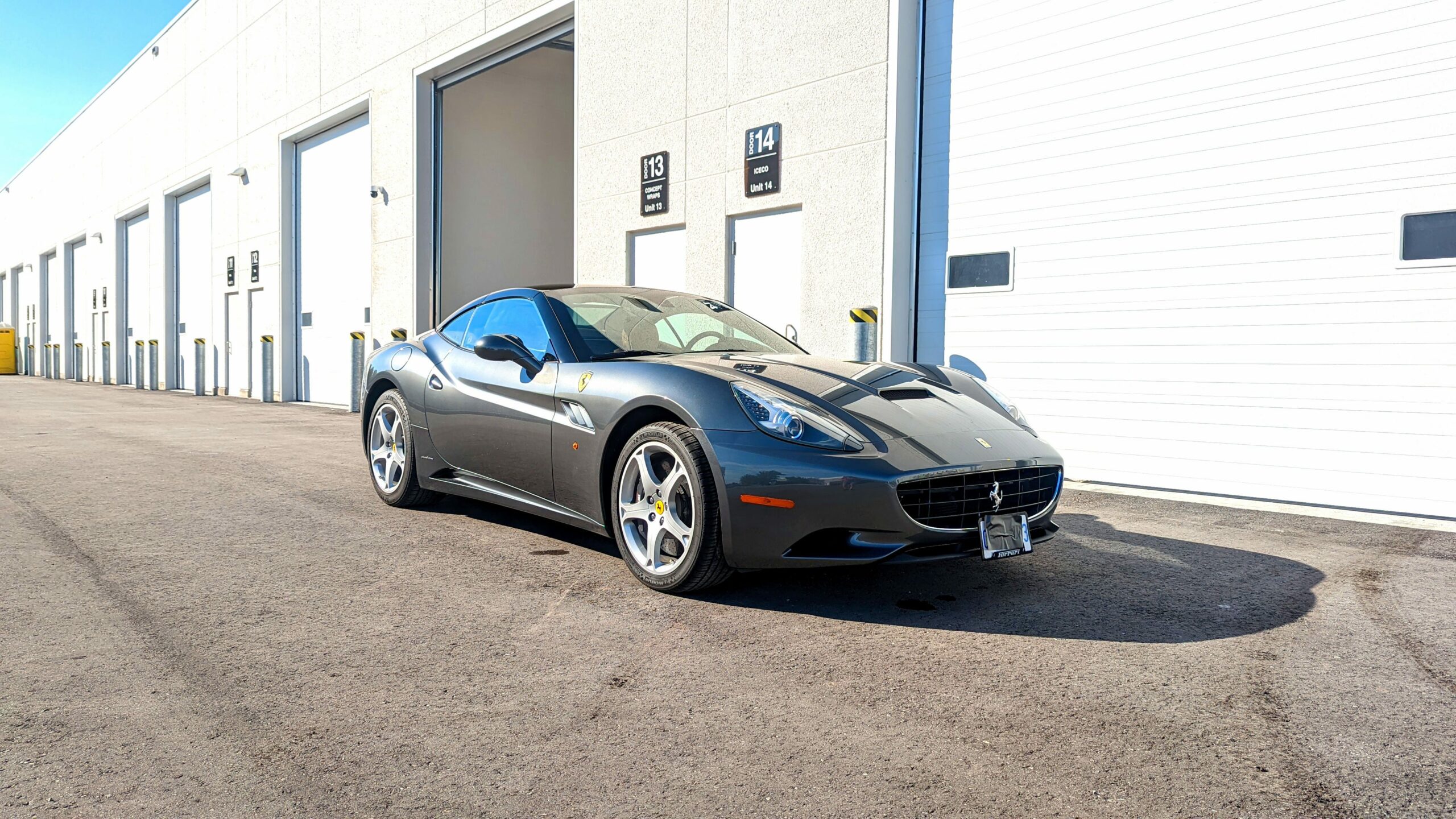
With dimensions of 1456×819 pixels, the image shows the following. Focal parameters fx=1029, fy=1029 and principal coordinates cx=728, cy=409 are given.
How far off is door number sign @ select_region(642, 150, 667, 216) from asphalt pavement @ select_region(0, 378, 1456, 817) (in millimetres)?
6834

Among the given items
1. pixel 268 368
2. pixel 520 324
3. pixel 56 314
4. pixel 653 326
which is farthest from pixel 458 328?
pixel 56 314

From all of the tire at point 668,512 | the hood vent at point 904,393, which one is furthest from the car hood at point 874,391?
the tire at point 668,512

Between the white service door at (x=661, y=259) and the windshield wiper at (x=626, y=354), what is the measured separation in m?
6.49

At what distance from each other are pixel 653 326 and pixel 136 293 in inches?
1215

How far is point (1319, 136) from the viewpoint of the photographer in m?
6.45

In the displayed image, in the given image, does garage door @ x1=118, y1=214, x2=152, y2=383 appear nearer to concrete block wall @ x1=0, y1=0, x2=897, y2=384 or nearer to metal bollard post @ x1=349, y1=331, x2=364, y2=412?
concrete block wall @ x1=0, y1=0, x2=897, y2=384

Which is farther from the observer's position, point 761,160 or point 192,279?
point 192,279

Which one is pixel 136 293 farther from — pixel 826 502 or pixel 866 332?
pixel 826 502

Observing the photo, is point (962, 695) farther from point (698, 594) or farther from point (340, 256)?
point (340, 256)

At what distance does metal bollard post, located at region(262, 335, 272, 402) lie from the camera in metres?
20.3

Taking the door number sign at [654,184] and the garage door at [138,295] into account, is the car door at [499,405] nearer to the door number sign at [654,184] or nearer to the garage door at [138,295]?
the door number sign at [654,184]

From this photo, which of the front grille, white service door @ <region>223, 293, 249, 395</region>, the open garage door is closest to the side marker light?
the front grille

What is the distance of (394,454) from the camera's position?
18.7 ft

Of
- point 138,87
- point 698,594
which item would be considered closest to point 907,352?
point 698,594
